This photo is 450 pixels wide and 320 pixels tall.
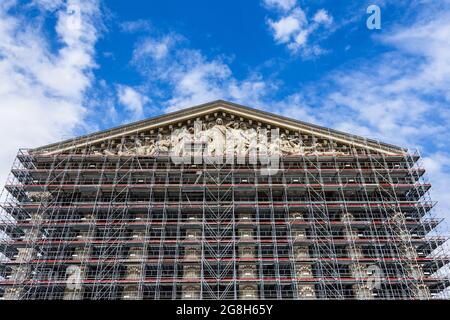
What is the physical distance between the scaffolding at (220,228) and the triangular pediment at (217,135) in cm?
42

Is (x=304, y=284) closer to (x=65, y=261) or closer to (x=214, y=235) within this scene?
(x=214, y=235)

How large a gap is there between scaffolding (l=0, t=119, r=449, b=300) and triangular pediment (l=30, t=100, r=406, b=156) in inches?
16.4

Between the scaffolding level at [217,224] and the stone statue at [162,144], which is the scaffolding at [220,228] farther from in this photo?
the stone statue at [162,144]

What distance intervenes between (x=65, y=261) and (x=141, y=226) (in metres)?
6.03

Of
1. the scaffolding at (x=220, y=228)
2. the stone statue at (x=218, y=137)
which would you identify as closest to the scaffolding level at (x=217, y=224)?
the scaffolding at (x=220, y=228)

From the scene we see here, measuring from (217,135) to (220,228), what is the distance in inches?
359

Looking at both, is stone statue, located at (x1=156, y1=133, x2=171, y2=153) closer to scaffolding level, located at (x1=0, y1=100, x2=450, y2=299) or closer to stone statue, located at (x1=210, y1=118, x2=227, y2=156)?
scaffolding level, located at (x1=0, y1=100, x2=450, y2=299)

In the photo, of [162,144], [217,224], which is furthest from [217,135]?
[217,224]

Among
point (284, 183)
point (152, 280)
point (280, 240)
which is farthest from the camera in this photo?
point (284, 183)

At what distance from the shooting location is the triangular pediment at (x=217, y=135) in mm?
37344

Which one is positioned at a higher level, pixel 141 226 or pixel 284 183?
pixel 284 183

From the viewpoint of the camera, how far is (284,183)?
35500 mm

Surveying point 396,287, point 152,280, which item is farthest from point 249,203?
point 396,287
